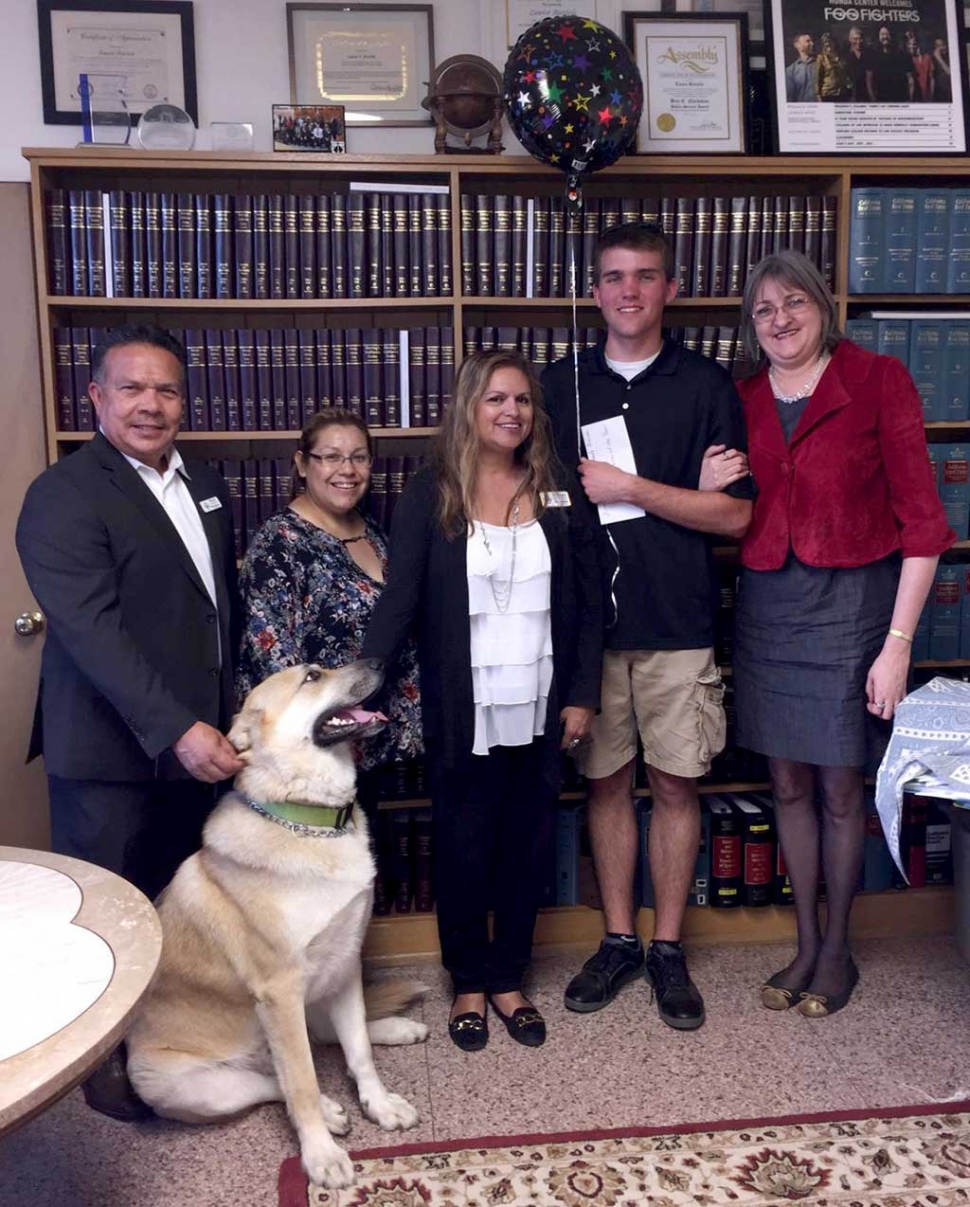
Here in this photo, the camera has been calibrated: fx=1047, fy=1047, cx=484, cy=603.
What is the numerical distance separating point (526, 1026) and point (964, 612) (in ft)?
5.24

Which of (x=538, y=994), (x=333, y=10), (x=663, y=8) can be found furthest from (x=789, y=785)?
(x=333, y=10)

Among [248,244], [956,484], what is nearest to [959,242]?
[956,484]

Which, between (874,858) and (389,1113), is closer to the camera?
(389,1113)

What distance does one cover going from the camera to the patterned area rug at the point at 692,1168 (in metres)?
1.85

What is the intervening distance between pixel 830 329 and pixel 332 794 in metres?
1.49

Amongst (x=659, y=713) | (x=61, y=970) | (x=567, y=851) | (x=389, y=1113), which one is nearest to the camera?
(x=61, y=970)

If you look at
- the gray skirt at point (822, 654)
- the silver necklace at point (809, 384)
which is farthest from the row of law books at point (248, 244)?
the gray skirt at point (822, 654)

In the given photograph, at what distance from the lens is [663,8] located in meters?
2.91

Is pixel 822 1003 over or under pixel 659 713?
under

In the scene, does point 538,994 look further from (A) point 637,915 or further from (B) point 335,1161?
(B) point 335,1161

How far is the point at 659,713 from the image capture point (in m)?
2.46

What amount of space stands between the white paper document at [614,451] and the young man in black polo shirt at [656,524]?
0.01 metres

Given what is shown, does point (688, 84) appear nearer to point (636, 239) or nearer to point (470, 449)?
point (636, 239)

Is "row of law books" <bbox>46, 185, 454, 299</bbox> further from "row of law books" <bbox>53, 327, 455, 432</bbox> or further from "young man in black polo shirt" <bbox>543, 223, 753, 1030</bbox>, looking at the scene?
"young man in black polo shirt" <bbox>543, 223, 753, 1030</bbox>
